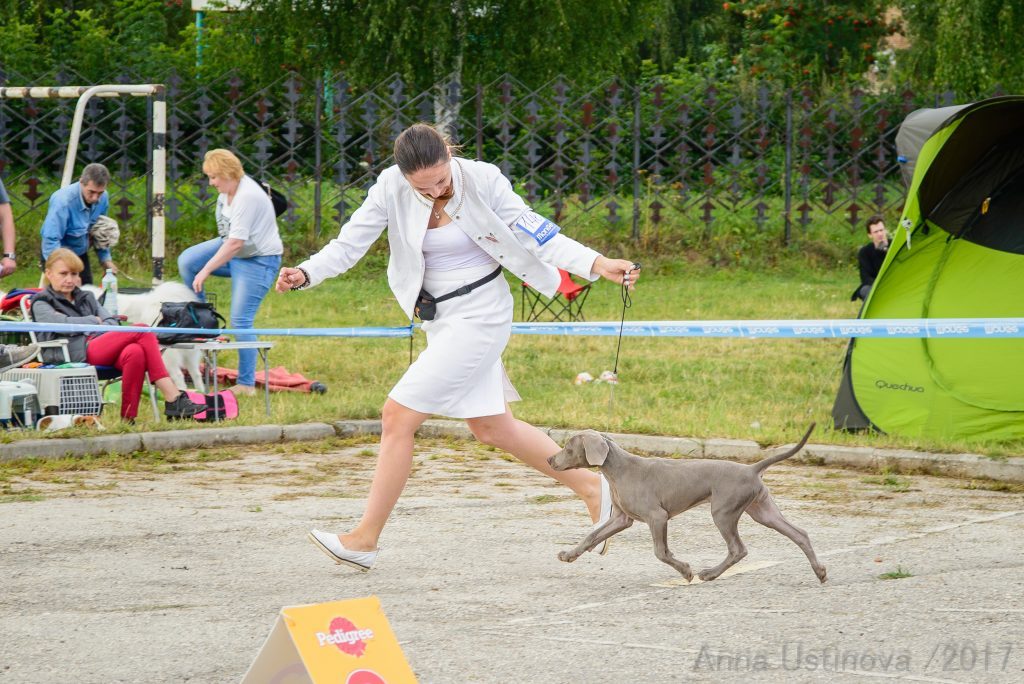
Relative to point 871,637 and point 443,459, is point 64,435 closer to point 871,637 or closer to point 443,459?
point 443,459

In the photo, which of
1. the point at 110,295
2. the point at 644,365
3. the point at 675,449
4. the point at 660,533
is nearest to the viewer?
the point at 660,533

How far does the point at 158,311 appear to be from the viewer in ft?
34.6

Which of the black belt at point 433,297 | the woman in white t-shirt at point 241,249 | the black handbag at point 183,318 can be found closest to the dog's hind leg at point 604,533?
the black belt at point 433,297

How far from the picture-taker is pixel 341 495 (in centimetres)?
771

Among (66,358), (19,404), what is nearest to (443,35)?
(66,358)

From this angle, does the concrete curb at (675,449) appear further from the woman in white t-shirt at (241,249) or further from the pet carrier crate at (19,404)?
the woman in white t-shirt at (241,249)

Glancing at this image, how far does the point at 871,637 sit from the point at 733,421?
488cm

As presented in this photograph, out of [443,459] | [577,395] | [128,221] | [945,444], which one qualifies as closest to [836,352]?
[577,395]

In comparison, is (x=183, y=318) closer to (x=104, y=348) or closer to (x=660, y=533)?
(x=104, y=348)

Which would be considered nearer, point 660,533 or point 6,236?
point 660,533

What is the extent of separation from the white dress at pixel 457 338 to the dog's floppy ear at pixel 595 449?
630mm

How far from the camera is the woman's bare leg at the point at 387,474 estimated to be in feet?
18.2

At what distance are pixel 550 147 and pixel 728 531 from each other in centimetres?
1415

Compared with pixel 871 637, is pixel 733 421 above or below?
below
